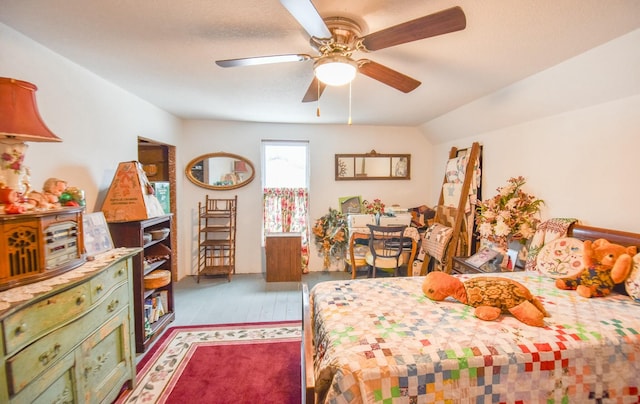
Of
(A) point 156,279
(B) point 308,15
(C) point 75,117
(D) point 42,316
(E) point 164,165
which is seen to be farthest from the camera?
(E) point 164,165

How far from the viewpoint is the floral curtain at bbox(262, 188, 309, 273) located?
14.6 ft

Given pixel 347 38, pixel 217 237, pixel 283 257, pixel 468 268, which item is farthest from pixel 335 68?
pixel 217 237

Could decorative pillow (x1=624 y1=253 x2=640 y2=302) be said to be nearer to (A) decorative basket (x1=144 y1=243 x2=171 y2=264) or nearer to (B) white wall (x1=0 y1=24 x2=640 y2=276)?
(B) white wall (x1=0 y1=24 x2=640 y2=276)

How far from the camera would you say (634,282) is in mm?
1725

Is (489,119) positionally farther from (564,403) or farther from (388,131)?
(564,403)

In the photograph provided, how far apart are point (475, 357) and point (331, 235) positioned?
322 cm

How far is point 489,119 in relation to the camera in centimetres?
316

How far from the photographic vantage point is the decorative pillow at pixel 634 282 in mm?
1703

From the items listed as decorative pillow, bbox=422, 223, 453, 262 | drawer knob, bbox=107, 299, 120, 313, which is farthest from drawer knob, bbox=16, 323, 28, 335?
decorative pillow, bbox=422, 223, 453, 262

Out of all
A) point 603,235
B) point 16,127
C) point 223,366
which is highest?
point 16,127

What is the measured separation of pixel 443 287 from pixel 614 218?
1.49 meters

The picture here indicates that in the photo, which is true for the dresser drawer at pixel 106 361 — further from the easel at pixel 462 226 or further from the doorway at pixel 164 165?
the easel at pixel 462 226

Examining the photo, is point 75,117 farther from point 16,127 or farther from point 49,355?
point 49,355

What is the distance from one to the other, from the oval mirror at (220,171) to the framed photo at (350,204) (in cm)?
148
